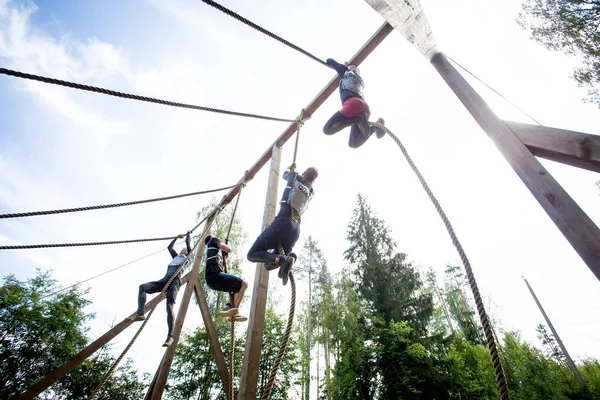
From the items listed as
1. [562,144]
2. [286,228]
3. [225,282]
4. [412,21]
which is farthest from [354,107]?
[225,282]

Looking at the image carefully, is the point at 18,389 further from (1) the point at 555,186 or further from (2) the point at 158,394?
(1) the point at 555,186

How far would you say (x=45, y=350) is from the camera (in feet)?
52.6

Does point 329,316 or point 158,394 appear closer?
point 158,394

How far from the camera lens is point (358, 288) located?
642 inches

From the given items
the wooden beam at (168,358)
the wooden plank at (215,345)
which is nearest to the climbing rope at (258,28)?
the wooden plank at (215,345)

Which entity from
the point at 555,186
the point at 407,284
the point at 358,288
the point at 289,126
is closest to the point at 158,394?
the point at 289,126

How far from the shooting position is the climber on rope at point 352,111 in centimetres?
333

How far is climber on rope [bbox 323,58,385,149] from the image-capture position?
333 cm

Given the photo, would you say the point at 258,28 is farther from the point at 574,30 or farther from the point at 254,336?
the point at 574,30

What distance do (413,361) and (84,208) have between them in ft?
49.1

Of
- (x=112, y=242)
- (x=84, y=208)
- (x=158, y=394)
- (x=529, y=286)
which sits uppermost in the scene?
(x=529, y=286)

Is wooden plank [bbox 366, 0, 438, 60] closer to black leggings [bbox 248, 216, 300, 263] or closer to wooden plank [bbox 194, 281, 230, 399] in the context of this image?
black leggings [bbox 248, 216, 300, 263]

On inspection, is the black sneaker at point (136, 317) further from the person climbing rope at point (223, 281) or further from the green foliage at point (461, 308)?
→ the green foliage at point (461, 308)

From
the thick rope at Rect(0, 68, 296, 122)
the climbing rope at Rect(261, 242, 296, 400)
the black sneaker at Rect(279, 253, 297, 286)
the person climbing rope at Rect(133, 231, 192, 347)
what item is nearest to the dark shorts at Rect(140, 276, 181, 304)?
the person climbing rope at Rect(133, 231, 192, 347)
